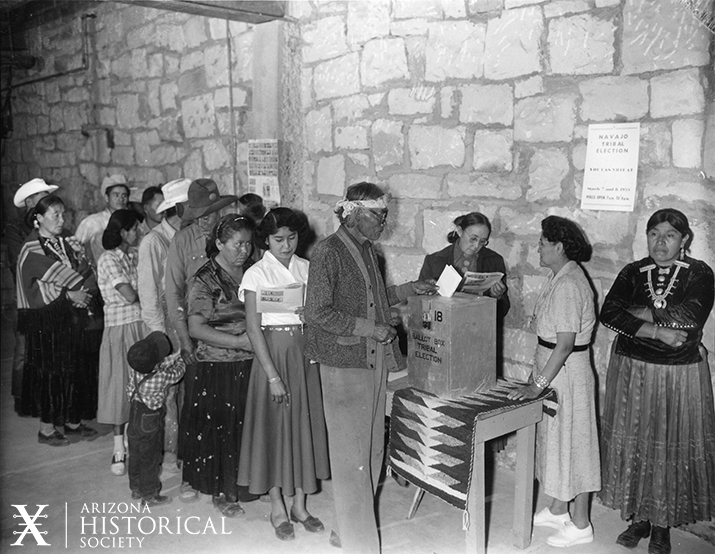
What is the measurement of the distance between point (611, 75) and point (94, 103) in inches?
231

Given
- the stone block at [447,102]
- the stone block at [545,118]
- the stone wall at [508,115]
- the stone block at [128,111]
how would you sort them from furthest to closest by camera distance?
the stone block at [128,111] < the stone block at [447,102] < the stone block at [545,118] < the stone wall at [508,115]

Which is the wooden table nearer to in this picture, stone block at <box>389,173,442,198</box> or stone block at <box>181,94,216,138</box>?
stone block at <box>389,173,442,198</box>

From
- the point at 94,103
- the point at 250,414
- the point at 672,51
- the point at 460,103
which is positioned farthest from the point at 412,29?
the point at 94,103

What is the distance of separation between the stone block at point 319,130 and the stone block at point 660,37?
234 cm

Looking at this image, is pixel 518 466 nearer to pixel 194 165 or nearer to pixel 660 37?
pixel 660 37

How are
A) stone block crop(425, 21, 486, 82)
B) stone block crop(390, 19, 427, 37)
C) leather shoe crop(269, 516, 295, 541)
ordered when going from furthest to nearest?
1. stone block crop(390, 19, 427, 37)
2. stone block crop(425, 21, 486, 82)
3. leather shoe crop(269, 516, 295, 541)

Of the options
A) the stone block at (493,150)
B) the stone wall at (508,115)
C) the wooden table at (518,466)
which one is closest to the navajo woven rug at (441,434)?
the wooden table at (518,466)

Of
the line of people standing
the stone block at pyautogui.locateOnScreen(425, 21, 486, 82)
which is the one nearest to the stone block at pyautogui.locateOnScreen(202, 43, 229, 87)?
the stone block at pyautogui.locateOnScreen(425, 21, 486, 82)

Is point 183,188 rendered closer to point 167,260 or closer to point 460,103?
Answer: point 167,260

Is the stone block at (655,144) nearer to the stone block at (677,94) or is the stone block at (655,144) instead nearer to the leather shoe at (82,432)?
the stone block at (677,94)

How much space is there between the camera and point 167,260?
4.36 m

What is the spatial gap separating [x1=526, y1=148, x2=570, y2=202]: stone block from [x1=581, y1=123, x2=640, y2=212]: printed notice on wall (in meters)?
0.16

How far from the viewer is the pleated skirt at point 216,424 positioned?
3791 mm

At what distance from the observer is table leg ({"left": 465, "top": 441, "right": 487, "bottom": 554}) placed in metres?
3.15
